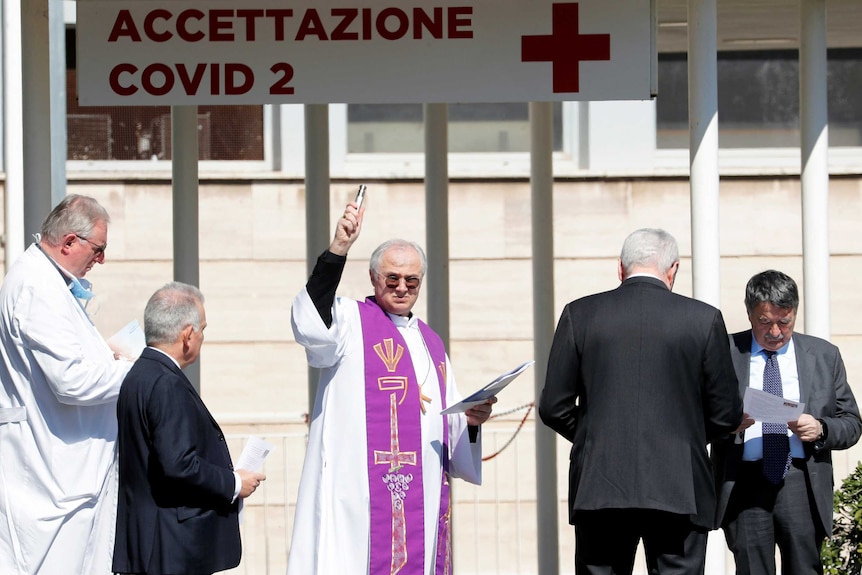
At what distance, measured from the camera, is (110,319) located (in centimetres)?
1099

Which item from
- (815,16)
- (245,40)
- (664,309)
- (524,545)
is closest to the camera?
(664,309)

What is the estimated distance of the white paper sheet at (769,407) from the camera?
5410 mm

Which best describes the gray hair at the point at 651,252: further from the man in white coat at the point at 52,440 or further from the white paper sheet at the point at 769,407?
the man in white coat at the point at 52,440

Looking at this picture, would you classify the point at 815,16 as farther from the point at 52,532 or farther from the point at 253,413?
the point at 253,413

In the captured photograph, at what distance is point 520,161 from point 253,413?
9.28ft

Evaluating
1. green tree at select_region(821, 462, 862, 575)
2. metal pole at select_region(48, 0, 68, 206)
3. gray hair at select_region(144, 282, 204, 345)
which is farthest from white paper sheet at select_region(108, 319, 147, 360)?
green tree at select_region(821, 462, 862, 575)

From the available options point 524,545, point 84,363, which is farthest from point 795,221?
point 84,363

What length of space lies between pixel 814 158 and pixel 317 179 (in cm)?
260

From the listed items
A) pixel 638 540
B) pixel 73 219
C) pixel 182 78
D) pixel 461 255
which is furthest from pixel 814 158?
pixel 461 255

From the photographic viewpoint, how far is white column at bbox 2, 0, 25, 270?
676 cm

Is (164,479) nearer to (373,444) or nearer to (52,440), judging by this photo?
(52,440)

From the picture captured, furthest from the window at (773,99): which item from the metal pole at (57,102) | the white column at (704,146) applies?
the white column at (704,146)

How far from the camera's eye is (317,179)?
25.2 feet

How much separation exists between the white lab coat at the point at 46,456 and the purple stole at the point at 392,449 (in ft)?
3.19
